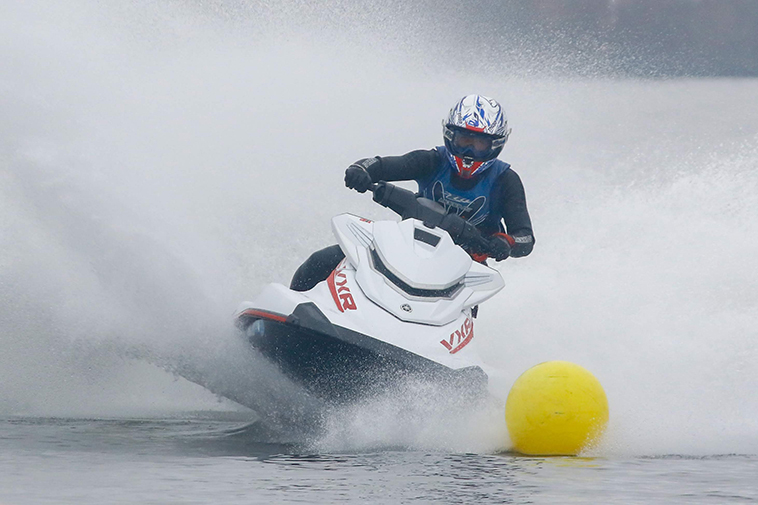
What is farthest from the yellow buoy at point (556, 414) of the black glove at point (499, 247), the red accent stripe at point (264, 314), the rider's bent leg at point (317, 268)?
the rider's bent leg at point (317, 268)

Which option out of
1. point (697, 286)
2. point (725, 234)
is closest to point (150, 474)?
point (697, 286)

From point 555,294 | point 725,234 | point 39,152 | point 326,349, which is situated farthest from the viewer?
point 725,234

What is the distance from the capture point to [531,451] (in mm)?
5512

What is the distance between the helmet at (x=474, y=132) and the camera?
6.65m

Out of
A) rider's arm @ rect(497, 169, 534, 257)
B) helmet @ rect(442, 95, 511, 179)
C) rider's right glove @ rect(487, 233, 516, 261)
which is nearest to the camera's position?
rider's right glove @ rect(487, 233, 516, 261)

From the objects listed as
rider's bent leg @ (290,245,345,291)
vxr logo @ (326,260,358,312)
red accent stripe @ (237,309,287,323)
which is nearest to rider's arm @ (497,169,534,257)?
rider's bent leg @ (290,245,345,291)

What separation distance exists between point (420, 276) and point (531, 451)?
112 centimetres

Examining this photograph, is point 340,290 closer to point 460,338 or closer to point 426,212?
point 460,338

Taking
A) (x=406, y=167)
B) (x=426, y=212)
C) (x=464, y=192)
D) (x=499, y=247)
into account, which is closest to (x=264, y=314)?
(x=426, y=212)

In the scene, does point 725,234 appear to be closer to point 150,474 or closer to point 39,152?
point 39,152

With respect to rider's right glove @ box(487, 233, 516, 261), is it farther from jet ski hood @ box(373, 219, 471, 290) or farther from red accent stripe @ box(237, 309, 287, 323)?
red accent stripe @ box(237, 309, 287, 323)

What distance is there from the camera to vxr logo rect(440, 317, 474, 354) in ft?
19.1

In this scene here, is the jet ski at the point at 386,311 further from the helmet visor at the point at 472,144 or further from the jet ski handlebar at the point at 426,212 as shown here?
the helmet visor at the point at 472,144

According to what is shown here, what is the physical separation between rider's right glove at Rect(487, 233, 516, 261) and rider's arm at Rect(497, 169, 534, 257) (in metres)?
0.22
